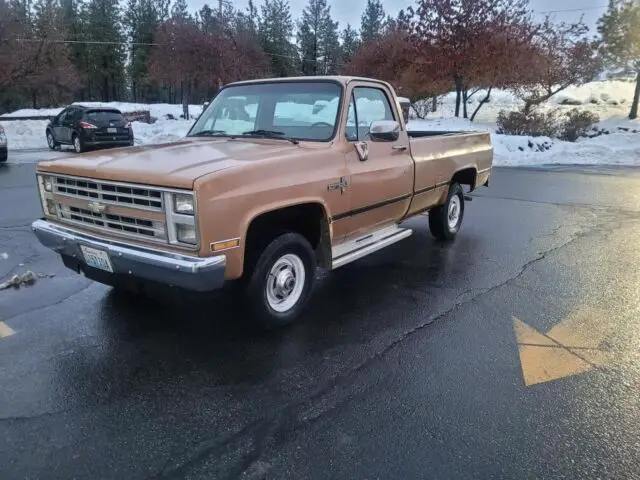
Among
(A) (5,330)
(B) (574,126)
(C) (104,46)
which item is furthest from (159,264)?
(C) (104,46)

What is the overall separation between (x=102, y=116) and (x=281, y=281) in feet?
55.8

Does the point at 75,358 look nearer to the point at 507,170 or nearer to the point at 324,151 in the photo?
the point at 324,151

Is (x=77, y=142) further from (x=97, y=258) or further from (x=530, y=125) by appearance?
(x=530, y=125)

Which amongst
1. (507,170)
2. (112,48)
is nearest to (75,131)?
(507,170)

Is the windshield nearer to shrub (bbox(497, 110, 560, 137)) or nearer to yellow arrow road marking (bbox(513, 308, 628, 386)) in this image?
yellow arrow road marking (bbox(513, 308, 628, 386))

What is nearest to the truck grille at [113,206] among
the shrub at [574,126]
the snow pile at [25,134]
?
the snow pile at [25,134]

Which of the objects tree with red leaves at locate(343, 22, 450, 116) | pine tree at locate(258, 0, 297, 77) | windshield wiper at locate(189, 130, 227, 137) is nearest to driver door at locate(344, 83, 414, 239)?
windshield wiper at locate(189, 130, 227, 137)

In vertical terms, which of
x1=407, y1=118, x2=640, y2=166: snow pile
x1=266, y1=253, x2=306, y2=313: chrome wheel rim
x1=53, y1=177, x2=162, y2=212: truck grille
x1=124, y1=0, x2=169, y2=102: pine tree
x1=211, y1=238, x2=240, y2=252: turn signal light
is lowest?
x1=407, y1=118, x2=640, y2=166: snow pile

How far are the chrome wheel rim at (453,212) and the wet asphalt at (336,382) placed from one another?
1.30 metres

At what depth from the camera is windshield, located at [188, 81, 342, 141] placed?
469 centimetres

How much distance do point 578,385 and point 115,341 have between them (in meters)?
3.34

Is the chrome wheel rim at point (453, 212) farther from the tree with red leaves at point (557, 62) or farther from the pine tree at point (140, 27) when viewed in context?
the pine tree at point (140, 27)

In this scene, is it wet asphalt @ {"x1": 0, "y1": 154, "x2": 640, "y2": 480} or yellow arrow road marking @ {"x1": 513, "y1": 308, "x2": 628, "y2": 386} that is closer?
wet asphalt @ {"x1": 0, "y1": 154, "x2": 640, "y2": 480}

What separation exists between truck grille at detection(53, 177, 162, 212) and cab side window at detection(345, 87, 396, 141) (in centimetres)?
194
